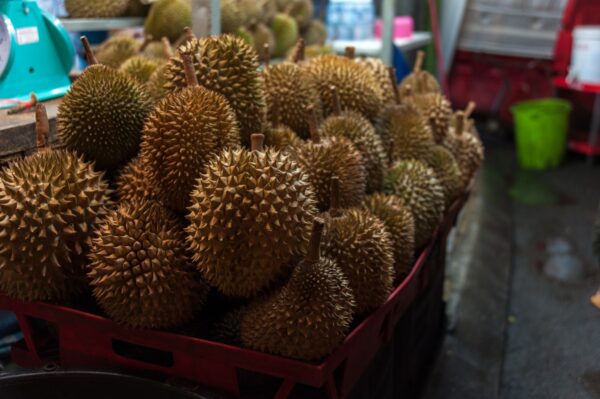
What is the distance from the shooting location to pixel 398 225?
156 centimetres

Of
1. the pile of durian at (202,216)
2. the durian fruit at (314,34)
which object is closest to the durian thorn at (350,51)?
the pile of durian at (202,216)

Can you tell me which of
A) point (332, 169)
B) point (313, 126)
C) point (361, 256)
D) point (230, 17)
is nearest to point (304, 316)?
point (361, 256)

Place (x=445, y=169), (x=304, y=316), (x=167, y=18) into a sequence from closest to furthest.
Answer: (x=304, y=316) < (x=445, y=169) < (x=167, y=18)

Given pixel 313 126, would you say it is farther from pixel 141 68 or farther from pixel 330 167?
pixel 141 68

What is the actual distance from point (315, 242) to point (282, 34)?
2.84 metres

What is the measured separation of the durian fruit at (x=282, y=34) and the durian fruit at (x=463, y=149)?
5.53 feet

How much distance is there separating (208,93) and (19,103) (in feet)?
2.40

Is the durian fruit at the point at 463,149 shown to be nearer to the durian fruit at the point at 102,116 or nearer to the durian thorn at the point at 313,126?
the durian thorn at the point at 313,126

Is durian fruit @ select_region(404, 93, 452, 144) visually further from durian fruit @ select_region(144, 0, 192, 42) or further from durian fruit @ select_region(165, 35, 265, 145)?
durian fruit @ select_region(144, 0, 192, 42)

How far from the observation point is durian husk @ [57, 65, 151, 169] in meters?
1.41

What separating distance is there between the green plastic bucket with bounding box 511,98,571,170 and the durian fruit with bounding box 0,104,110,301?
15.0 ft

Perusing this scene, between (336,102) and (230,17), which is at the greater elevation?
(230,17)

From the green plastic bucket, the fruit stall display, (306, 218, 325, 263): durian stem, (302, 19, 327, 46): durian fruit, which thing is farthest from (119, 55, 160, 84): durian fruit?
the green plastic bucket

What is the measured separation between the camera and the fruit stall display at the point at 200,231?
1169 mm
